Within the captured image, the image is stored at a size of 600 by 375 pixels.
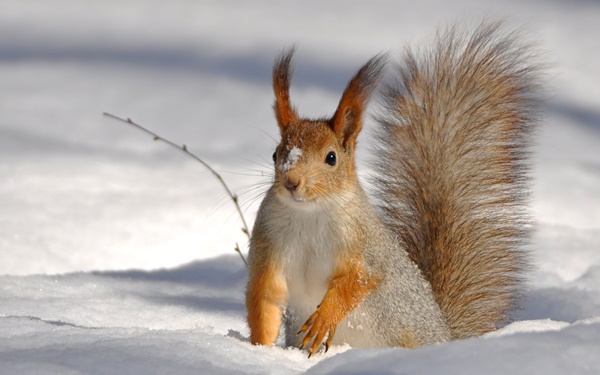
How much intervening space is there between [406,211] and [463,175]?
187 mm

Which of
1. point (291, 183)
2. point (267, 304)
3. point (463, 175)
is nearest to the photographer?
point (291, 183)

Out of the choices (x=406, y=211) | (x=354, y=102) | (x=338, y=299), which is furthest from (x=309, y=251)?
(x=406, y=211)

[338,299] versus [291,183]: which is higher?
[291,183]

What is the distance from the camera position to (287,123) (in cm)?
222

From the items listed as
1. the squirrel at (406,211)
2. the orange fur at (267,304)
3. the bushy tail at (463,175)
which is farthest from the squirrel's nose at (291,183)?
the bushy tail at (463,175)

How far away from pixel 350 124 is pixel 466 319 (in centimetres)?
67

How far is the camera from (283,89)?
7.28 feet

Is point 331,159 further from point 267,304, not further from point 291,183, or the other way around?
point 267,304

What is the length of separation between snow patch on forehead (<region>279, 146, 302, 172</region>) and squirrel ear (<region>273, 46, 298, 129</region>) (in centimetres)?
16

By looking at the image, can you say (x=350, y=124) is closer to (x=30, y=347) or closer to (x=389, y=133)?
(x=389, y=133)

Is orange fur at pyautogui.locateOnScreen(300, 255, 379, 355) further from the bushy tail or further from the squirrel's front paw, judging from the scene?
the bushy tail

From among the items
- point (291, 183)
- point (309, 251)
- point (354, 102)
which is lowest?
point (309, 251)

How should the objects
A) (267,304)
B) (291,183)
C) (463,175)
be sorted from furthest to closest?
(463,175) → (267,304) → (291,183)

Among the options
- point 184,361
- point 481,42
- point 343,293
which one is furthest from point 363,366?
point 481,42
